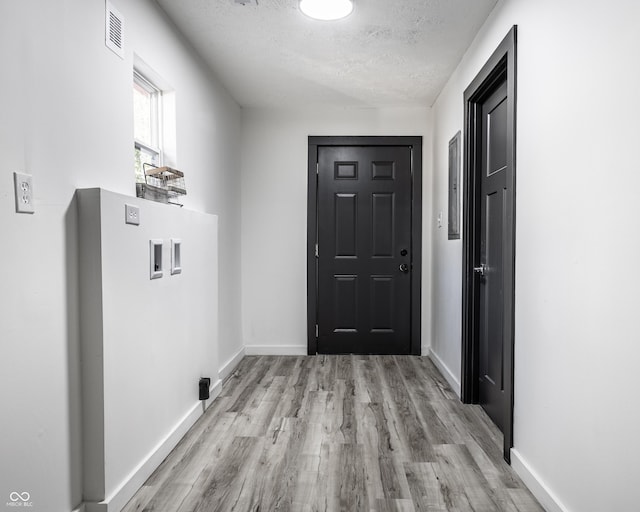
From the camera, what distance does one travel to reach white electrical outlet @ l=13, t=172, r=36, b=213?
1419 mm

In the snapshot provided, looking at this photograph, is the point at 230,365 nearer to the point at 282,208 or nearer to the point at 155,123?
the point at 282,208

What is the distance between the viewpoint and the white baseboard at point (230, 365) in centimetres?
371

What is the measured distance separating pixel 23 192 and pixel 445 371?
10.4ft

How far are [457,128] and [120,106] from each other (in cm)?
233

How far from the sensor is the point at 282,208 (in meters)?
4.56

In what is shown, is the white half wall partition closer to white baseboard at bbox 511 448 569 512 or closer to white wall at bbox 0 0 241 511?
white wall at bbox 0 0 241 511

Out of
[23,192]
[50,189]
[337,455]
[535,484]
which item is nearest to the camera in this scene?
[23,192]

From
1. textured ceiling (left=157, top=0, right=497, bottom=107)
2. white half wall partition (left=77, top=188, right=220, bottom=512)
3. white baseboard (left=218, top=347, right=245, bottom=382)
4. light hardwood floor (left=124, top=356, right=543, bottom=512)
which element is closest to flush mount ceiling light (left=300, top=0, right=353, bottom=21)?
textured ceiling (left=157, top=0, right=497, bottom=107)

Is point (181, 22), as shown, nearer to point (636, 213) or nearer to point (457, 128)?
point (457, 128)

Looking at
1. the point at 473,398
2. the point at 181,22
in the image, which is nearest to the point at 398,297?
the point at 473,398

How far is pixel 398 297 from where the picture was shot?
453 cm

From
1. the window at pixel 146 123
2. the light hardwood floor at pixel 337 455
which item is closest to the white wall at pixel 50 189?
the window at pixel 146 123

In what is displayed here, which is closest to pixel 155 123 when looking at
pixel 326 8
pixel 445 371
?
pixel 326 8

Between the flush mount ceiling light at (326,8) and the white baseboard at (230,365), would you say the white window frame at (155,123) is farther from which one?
the white baseboard at (230,365)
